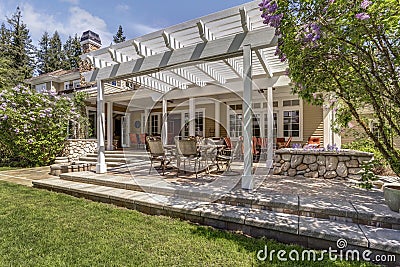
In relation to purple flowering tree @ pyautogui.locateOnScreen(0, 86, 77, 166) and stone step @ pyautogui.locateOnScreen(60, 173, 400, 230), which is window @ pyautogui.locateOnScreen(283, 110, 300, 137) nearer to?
stone step @ pyautogui.locateOnScreen(60, 173, 400, 230)

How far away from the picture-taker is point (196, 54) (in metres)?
4.82

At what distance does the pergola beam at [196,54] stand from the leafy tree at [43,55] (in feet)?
94.5

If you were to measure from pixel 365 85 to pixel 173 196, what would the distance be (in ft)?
11.7

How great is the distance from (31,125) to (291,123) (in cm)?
1041

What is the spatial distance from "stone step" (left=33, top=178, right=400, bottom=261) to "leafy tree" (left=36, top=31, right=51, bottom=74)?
31684 mm

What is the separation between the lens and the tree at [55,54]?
95.1 ft

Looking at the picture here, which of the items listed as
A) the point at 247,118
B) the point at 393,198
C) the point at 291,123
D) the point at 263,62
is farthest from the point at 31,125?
the point at 393,198

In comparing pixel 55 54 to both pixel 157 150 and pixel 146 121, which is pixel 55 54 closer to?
pixel 146 121

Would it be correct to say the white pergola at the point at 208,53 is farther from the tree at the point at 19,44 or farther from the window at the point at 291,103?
the tree at the point at 19,44

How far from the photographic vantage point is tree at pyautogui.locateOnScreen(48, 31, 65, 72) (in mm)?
29000

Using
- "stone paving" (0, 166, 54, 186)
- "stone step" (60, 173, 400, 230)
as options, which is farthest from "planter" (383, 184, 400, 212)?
"stone paving" (0, 166, 54, 186)

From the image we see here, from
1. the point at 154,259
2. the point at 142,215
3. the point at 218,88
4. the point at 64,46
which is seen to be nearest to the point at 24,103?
the point at 218,88

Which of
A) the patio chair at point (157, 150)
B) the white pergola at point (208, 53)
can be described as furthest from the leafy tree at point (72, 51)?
the patio chair at point (157, 150)

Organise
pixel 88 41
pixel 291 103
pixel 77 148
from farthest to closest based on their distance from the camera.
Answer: pixel 88 41
pixel 77 148
pixel 291 103
